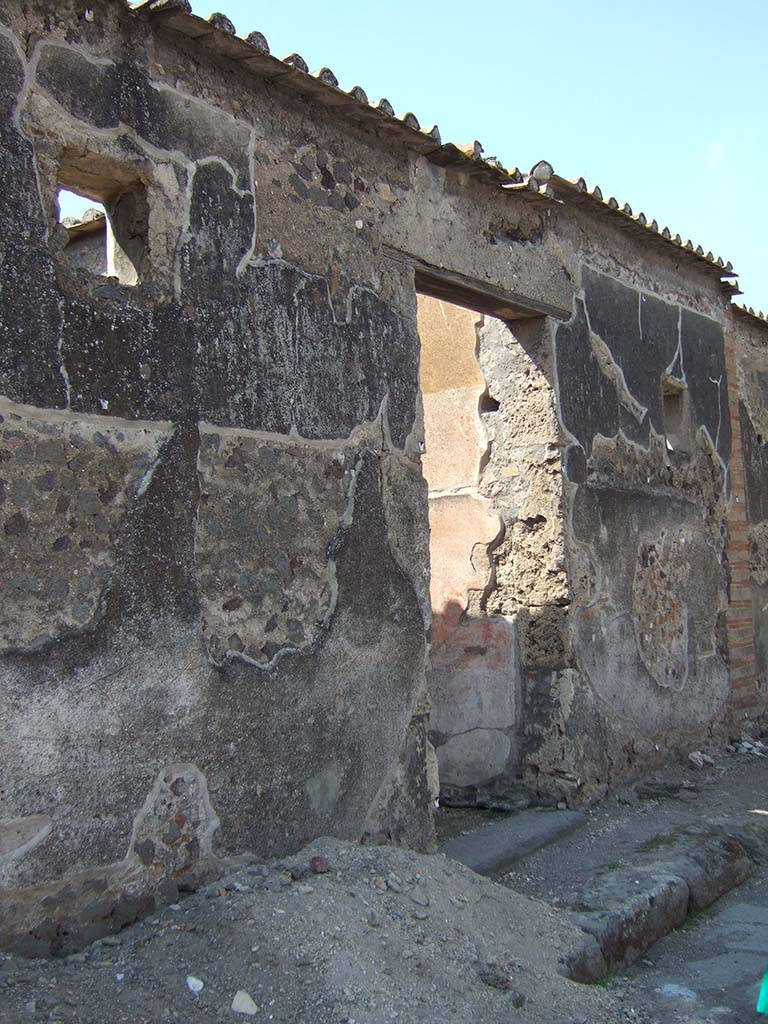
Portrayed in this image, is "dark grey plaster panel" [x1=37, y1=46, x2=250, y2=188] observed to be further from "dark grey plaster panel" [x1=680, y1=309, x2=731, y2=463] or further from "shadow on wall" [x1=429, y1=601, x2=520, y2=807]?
"dark grey plaster panel" [x1=680, y1=309, x2=731, y2=463]

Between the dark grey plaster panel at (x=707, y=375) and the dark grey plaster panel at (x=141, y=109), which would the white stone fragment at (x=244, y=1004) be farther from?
the dark grey plaster panel at (x=707, y=375)

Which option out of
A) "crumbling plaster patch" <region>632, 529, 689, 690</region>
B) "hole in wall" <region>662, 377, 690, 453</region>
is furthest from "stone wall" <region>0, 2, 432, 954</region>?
"hole in wall" <region>662, 377, 690, 453</region>

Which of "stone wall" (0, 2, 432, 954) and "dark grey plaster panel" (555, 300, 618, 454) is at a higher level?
"dark grey plaster panel" (555, 300, 618, 454)

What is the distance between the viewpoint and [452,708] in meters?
4.35

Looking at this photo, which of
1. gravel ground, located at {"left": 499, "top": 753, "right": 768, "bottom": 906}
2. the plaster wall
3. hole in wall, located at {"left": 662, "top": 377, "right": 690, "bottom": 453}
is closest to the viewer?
gravel ground, located at {"left": 499, "top": 753, "right": 768, "bottom": 906}

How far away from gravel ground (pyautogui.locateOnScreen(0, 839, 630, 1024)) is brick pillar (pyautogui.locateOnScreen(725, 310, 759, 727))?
2.91 m

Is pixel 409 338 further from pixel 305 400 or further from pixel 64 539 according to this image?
pixel 64 539

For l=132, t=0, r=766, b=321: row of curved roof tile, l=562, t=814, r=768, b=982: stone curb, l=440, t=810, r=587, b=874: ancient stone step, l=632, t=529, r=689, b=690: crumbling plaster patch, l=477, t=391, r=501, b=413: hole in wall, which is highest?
l=132, t=0, r=766, b=321: row of curved roof tile

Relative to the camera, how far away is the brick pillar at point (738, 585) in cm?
547

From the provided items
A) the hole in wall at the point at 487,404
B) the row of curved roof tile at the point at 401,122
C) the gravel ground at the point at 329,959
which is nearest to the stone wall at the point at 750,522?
the row of curved roof tile at the point at 401,122

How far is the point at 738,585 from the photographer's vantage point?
5551mm

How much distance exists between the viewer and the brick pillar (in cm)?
547

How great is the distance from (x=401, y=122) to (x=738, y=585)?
129 inches

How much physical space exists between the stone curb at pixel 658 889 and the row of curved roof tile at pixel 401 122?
94.3 inches
